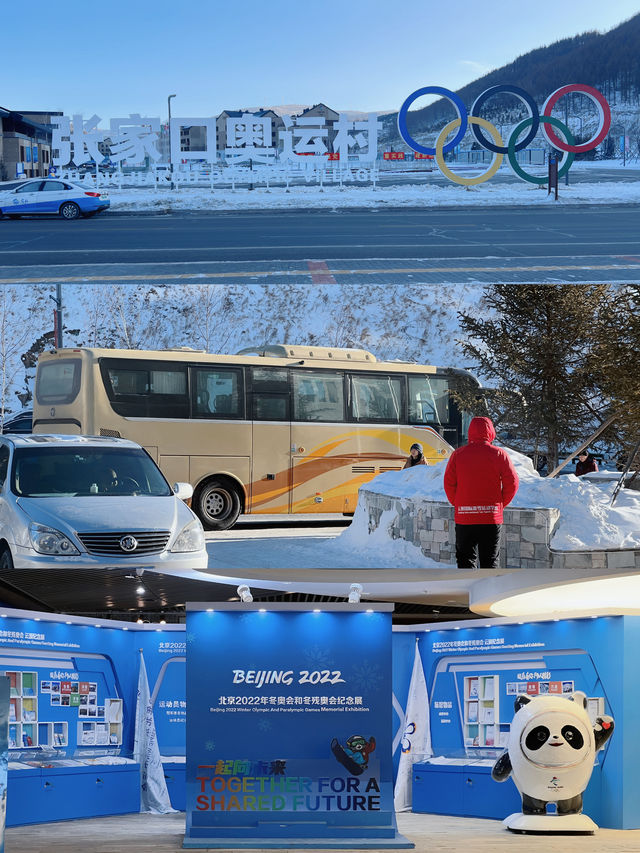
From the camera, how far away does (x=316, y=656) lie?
6664 millimetres

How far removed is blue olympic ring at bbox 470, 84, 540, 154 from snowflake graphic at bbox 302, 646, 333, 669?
13.9 ft

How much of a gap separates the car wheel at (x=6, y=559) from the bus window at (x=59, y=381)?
119cm

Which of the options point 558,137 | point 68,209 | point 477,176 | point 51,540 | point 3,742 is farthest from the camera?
point 477,176

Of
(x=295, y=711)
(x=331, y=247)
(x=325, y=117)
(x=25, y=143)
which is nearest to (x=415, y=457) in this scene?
(x=331, y=247)

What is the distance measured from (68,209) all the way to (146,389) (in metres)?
1.52

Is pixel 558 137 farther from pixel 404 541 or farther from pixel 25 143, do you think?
pixel 25 143

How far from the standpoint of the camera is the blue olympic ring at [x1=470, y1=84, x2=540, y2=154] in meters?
8.48

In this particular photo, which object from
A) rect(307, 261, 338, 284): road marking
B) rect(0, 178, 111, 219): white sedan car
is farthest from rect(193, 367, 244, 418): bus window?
rect(0, 178, 111, 219): white sedan car

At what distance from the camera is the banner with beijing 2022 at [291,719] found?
21.6ft

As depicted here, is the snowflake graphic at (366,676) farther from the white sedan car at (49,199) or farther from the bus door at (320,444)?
the white sedan car at (49,199)

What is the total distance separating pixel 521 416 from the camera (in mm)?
8789

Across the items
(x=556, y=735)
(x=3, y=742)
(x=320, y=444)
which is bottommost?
Answer: (x=556, y=735)

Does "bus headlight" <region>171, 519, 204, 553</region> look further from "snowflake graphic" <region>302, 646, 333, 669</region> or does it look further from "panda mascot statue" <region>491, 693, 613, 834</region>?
"panda mascot statue" <region>491, 693, 613, 834</region>

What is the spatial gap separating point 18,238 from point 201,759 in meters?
4.21
